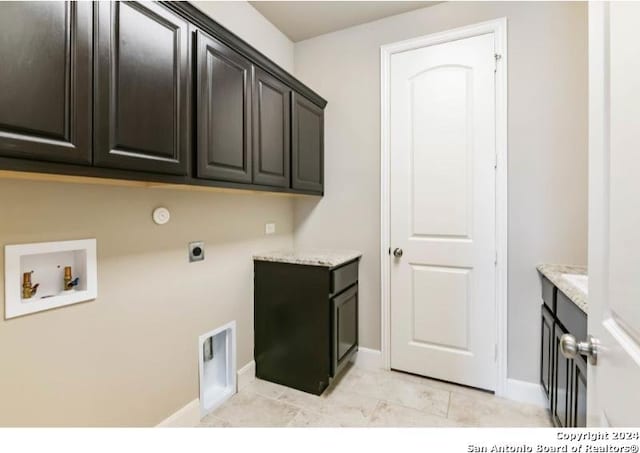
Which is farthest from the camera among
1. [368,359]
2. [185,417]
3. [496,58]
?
[368,359]

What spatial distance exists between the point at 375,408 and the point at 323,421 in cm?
36

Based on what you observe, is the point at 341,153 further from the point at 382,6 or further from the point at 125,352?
the point at 125,352

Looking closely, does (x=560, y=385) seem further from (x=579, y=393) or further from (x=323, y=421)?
(x=323, y=421)

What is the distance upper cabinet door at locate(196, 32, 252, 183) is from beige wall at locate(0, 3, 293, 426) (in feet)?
1.17

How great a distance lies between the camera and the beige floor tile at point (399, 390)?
1968 mm

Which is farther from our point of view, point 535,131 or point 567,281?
point 535,131

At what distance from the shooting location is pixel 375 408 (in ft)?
6.31

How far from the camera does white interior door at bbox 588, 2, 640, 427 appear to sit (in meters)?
0.53

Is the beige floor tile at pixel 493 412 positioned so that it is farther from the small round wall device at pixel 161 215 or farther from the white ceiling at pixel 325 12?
the white ceiling at pixel 325 12

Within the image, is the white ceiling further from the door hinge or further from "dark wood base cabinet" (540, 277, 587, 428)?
"dark wood base cabinet" (540, 277, 587, 428)

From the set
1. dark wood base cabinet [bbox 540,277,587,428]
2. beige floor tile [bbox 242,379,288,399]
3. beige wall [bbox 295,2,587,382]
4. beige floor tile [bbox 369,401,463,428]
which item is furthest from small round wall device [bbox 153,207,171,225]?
dark wood base cabinet [bbox 540,277,587,428]

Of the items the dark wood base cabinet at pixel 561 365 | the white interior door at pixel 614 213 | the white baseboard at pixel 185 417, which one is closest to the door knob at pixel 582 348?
the white interior door at pixel 614 213

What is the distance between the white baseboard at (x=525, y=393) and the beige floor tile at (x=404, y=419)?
1.77 ft

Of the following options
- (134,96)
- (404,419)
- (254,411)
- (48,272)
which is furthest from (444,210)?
(48,272)
